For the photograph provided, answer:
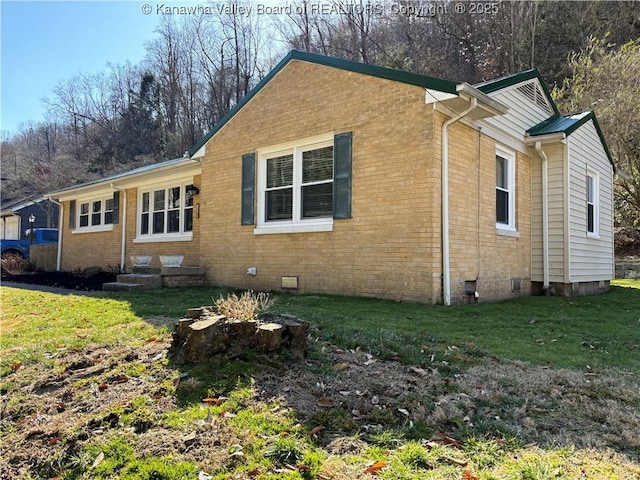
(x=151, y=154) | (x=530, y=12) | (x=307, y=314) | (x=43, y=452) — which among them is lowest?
(x=43, y=452)

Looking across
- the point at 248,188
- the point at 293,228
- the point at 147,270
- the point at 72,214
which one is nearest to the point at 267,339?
the point at 293,228

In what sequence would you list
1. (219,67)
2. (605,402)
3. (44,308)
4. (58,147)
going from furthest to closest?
1. (58,147)
2. (219,67)
3. (44,308)
4. (605,402)

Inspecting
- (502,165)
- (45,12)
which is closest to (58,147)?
(45,12)

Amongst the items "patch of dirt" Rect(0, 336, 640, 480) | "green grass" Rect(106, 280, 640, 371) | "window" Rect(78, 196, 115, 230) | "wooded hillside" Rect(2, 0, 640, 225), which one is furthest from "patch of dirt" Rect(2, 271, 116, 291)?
"wooded hillside" Rect(2, 0, 640, 225)

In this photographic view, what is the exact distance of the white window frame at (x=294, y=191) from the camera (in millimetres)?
8719

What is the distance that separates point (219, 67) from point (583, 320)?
28110 mm

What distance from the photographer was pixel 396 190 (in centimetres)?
761

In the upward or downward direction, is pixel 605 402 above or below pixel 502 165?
below

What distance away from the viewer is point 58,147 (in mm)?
36188

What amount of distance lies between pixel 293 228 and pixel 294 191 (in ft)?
2.59

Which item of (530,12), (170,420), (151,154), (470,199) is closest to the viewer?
(170,420)

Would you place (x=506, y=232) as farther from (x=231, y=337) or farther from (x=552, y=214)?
(x=231, y=337)

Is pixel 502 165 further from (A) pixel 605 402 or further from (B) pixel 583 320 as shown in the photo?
(A) pixel 605 402

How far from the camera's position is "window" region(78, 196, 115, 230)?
50.9ft
